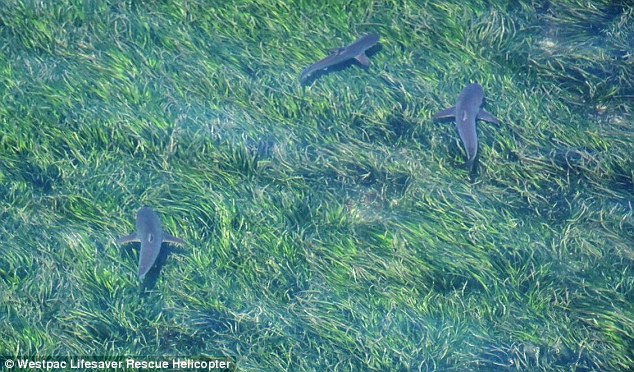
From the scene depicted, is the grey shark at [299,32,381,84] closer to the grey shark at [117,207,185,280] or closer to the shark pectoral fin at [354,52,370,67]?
the shark pectoral fin at [354,52,370,67]

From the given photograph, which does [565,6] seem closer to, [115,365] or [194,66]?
[194,66]

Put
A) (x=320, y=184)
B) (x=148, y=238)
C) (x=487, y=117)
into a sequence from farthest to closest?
(x=487, y=117), (x=320, y=184), (x=148, y=238)

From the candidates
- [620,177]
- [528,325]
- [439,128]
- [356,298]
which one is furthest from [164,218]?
[620,177]

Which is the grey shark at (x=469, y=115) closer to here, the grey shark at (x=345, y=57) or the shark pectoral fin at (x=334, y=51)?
the grey shark at (x=345, y=57)

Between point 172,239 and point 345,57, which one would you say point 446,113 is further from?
point 172,239

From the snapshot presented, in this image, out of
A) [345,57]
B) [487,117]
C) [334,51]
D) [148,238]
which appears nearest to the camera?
[148,238]

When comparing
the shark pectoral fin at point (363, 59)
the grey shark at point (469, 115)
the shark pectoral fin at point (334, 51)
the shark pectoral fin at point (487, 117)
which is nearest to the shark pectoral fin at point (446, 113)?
the grey shark at point (469, 115)

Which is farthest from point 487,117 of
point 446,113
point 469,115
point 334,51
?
point 334,51

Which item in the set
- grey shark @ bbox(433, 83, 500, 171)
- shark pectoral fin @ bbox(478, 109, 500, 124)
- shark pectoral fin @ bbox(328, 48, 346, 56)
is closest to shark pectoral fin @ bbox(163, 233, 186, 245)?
shark pectoral fin @ bbox(328, 48, 346, 56)
